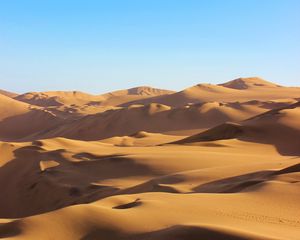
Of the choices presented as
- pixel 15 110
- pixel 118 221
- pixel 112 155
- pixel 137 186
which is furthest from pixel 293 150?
pixel 15 110

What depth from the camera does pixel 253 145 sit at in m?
13.6

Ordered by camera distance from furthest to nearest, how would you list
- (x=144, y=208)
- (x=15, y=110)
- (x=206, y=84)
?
1. (x=206, y=84)
2. (x=15, y=110)
3. (x=144, y=208)

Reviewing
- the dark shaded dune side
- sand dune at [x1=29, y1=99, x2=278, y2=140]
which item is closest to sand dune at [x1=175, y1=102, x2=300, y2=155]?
the dark shaded dune side

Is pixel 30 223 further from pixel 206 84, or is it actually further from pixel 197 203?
pixel 206 84

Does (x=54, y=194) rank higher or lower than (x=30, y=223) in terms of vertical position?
lower

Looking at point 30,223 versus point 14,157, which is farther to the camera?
point 14,157

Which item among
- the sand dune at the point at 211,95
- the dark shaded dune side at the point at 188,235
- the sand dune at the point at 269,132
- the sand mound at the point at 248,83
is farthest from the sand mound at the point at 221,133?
the sand mound at the point at 248,83

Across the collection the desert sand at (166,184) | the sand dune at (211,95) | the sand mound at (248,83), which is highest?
the sand mound at (248,83)

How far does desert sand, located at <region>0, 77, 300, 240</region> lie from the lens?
438cm

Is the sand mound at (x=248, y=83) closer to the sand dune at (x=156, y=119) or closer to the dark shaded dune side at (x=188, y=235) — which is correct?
the sand dune at (x=156, y=119)

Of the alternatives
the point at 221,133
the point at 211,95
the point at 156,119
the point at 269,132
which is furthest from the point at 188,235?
the point at 211,95

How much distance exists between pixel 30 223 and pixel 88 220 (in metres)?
0.59

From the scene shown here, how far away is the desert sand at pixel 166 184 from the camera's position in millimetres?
4383

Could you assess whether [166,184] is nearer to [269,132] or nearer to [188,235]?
[188,235]
